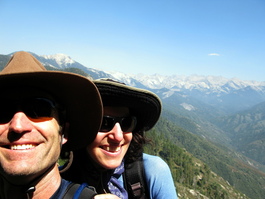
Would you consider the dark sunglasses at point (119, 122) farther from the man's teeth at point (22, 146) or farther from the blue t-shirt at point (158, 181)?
the man's teeth at point (22, 146)

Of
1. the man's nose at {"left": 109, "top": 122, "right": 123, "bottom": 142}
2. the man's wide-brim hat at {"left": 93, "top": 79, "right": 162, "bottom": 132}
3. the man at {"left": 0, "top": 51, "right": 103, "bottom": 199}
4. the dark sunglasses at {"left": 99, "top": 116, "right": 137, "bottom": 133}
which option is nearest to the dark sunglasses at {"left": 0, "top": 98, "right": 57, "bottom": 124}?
the man at {"left": 0, "top": 51, "right": 103, "bottom": 199}

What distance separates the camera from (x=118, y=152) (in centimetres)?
333

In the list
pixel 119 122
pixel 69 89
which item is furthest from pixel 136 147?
pixel 69 89

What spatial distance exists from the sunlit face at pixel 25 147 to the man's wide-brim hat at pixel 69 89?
0.71ft

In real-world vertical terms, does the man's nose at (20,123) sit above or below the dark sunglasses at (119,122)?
above

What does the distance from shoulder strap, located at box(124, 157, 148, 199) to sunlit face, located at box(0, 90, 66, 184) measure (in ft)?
5.66

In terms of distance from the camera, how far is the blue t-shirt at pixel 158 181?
12.0ft

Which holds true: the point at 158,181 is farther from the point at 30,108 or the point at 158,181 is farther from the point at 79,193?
the point at 30,108

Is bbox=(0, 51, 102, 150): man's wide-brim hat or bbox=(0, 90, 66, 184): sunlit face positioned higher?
bbox=(0, 51, 102, 150): man's wide-brim hat

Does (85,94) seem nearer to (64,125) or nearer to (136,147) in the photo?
(64,125)

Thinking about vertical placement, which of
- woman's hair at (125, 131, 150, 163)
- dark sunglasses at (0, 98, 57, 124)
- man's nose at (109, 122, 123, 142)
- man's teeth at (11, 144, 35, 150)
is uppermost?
dark sunglasses at (0, 98, 57, 124)

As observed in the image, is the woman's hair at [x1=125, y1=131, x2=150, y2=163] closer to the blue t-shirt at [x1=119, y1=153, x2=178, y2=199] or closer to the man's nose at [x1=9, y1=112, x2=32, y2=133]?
the blue t-shirt at [x1=119, y1=153, x2=178, y2=199]

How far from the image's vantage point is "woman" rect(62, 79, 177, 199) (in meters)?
3.22

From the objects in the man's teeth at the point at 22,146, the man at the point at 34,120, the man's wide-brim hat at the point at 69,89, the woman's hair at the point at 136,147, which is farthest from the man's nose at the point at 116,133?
the man's teeth at the point at 22,146
